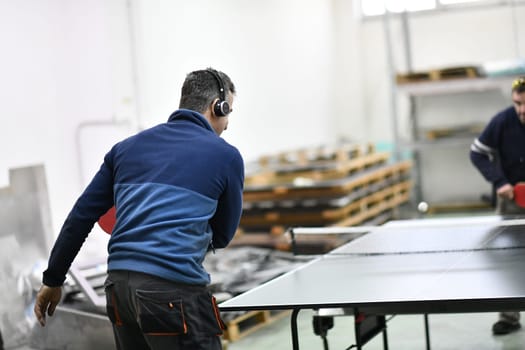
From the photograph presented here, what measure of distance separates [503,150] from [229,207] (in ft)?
12.2

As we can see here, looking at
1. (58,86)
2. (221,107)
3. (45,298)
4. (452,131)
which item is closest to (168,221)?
(221,107)

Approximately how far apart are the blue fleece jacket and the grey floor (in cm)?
314

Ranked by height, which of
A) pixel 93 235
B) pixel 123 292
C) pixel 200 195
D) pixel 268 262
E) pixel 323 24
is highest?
pixel 323 24

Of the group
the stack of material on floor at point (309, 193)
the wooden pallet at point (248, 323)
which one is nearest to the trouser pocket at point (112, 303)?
the wooden pallet at point (248, 323)

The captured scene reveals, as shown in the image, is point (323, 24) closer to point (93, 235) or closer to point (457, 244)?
point (93, 235)

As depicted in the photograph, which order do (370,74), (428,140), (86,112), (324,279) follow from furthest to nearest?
1. (370,74)
2. (428,140)
3. (86,112)
4. (324,279)

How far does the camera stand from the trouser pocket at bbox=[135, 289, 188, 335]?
3.05m

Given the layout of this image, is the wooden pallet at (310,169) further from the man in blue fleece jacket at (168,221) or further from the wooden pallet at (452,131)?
the man in blue fleece jacket at (168,221)

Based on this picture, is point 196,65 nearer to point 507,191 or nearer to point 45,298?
point 507,191

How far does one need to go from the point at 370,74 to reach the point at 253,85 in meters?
3.76

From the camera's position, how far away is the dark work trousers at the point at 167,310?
3.05 meters

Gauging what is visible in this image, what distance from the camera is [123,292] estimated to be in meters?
3.14

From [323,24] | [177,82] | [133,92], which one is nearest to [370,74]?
[323,24]

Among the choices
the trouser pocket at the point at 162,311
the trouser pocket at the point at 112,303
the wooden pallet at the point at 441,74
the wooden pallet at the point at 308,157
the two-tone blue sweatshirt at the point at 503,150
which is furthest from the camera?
the wooden pallet at the point at 441,74
